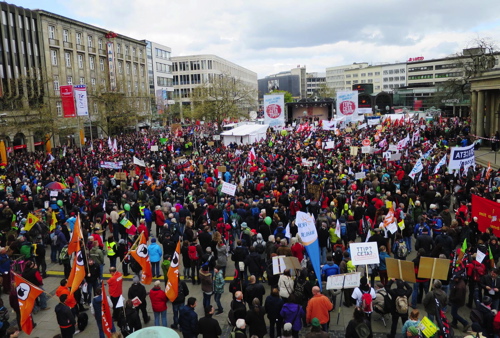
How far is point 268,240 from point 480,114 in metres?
27.8

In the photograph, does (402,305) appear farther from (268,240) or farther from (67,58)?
(67,58)

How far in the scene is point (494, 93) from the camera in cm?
3075

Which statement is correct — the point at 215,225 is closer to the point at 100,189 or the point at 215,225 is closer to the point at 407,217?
the point at 407,217

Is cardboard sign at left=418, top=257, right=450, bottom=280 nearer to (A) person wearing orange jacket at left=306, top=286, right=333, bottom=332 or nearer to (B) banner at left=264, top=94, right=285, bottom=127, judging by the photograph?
(A) person wearing orange jacket at left=306, top=286, right=333, bottom=332

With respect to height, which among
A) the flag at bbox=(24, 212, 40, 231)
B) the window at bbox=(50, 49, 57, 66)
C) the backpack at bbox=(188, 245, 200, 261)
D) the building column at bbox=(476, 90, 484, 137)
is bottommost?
the backpack at bbox=(188, 245, 200, 261)

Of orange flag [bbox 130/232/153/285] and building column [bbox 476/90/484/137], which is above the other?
building column [bbox 476/90/484/137]

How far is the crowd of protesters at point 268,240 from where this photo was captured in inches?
320

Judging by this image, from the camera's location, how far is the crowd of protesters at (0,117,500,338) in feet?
26.7

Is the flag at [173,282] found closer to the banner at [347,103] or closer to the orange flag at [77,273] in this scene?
the orange flag at [77,273]

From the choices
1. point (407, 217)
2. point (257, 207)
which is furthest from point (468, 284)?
point (257, 207)

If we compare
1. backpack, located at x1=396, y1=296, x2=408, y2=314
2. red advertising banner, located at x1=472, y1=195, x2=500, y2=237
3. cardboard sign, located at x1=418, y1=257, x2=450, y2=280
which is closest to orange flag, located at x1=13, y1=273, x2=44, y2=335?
backpack, located at x1=396, y1=296, x2=408, y2=314

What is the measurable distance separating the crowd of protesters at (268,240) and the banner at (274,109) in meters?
8.15

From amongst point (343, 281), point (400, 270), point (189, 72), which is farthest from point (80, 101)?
point (189, 72)

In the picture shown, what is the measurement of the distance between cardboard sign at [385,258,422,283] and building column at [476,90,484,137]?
27490 mm
